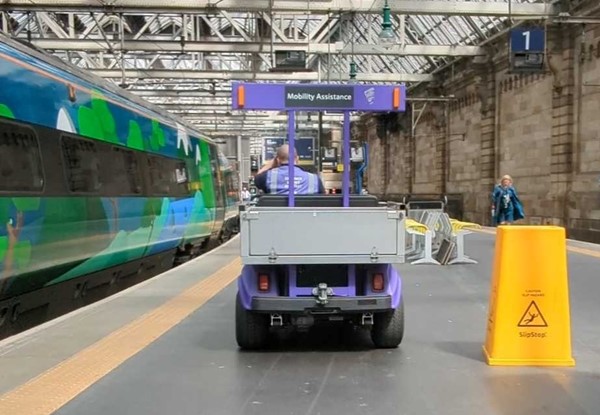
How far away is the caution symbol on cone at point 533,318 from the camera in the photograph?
17.8ft

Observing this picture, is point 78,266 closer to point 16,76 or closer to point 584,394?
point 16,76

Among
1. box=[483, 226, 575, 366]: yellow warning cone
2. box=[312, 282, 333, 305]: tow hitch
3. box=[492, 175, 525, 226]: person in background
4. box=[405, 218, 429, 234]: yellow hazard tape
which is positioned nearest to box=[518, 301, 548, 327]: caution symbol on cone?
box=[483, 226, 575, 366]: yellow warning cone

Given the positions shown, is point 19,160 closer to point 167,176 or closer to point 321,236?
point 321,236

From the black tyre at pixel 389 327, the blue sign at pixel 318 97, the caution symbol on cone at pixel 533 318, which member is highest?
the blue sign at pixel 318 97

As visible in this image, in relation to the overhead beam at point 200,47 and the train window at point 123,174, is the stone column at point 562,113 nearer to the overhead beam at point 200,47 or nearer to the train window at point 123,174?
the overhead beam at point 200,47

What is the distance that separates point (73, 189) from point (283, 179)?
10.3 feet

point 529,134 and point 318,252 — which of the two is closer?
point 318,252

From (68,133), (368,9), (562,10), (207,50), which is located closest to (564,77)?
(562,10)

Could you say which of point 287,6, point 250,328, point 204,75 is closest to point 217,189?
point 287,6

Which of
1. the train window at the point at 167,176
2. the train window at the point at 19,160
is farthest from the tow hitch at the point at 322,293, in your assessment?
the train window at the point at 167,176

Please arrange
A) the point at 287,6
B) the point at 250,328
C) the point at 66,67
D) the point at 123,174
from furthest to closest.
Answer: the point at 287,6 → the point at 123,174 → the point at 66,67 → the point at 250,328

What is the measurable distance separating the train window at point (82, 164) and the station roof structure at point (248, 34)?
7757mm

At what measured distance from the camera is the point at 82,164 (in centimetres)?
891

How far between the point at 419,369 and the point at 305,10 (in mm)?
14284
